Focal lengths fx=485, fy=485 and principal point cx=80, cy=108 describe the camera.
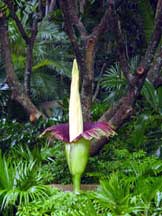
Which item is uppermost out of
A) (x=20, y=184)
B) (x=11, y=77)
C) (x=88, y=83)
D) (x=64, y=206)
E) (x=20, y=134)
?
(x=11, y=77)

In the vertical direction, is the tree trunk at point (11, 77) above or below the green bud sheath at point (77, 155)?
above

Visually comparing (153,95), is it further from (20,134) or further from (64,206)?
(64,206)

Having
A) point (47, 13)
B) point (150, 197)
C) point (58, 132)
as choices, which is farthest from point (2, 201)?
point (47, 13)

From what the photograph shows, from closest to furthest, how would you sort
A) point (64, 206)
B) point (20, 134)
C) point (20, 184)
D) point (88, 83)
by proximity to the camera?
point (64, 206) < point (20, 184) < point (88, 83) < point (20, 134)

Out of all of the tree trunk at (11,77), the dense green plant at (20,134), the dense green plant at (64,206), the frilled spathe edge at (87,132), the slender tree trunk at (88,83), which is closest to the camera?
the dense green plant at (64,206)

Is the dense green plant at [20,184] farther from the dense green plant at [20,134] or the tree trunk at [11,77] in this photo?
the tree trunk at [11,77]

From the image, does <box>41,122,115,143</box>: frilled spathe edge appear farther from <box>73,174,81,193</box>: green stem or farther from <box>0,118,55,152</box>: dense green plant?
<box>0,118,55,152</box>: dense green plant

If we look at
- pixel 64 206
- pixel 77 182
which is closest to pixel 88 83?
pixel 77 182

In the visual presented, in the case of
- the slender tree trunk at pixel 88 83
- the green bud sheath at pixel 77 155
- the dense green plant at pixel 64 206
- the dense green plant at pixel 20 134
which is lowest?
the dense green plant at pixel 64 206

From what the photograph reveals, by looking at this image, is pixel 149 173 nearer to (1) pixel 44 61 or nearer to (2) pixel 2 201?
(2) pixel 2 201

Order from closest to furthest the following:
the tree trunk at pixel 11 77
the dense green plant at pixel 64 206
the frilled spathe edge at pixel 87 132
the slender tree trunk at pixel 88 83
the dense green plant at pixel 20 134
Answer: the dense green plant at pixel 64 206
the frilled spathe edge at pixel 87 132
the slender tree trunk at pixel 88 83
the dense green plant at pixel 20 134
the tree trunk at pixel 11 77

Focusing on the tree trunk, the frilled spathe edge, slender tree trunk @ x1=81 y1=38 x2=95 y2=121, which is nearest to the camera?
the frilled spathe edge

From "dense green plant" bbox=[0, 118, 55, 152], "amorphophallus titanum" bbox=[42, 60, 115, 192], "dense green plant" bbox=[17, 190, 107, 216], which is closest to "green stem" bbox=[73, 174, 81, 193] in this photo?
"amorphophallus titanum" bbox=[42, 60, 115, 192]

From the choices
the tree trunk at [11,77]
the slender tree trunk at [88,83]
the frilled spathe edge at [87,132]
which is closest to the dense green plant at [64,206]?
the frilled spathe edge at [87,132]
